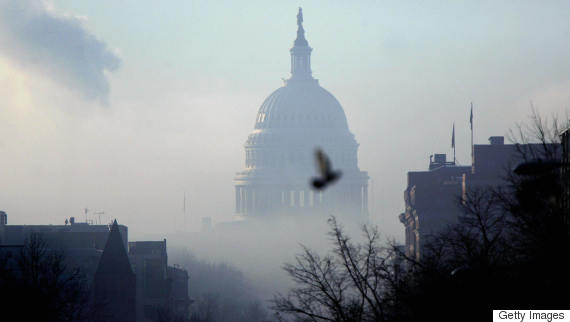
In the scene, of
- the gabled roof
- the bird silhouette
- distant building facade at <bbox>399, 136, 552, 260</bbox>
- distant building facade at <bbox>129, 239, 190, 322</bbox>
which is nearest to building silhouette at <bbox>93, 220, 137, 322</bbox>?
the gabled roof

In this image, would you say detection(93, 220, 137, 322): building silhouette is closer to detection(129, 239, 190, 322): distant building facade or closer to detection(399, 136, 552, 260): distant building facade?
detection(129, 239, 190, 322): distant building facade

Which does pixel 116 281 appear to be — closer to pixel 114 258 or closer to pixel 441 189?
pixel 114 258

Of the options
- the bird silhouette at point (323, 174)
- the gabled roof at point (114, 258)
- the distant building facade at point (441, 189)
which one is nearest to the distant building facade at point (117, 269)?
the gabled roof at point (114, 258)

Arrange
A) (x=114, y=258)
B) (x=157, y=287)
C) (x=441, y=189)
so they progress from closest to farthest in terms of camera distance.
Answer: (x=441, y=189), (x=114, y=258), (x=157, y=287)

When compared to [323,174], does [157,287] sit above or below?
below

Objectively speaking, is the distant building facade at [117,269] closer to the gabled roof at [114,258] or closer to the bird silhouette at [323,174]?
the gabled roof at [114,258]

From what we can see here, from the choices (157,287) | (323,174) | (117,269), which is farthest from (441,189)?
(323,174)
